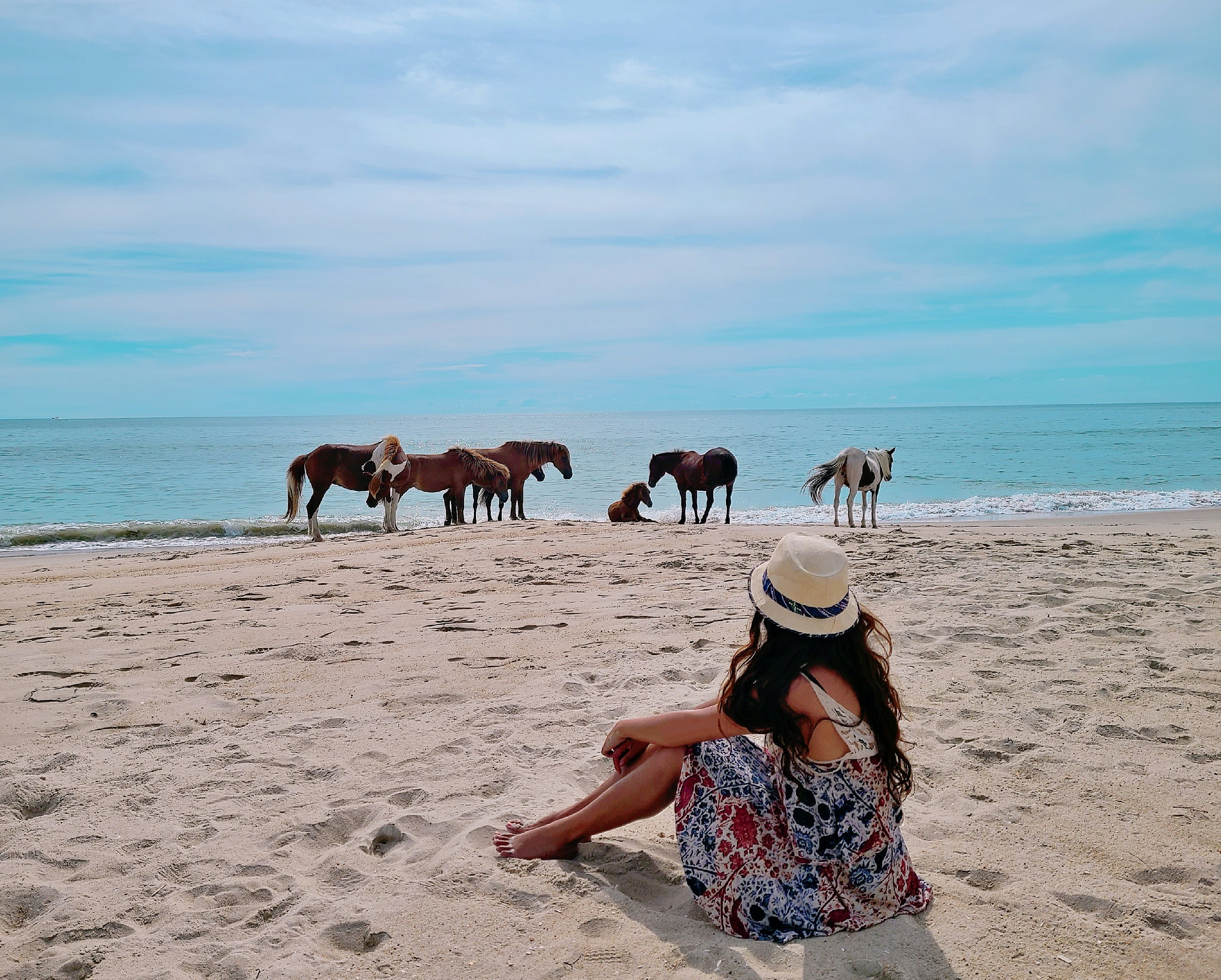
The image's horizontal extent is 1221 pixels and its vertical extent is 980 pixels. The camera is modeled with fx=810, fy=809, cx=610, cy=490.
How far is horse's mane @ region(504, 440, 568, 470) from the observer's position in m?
16.5

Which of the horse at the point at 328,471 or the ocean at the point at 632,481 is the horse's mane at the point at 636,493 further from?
the horse at the point at 328,471

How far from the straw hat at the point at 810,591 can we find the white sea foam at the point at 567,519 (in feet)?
43.8

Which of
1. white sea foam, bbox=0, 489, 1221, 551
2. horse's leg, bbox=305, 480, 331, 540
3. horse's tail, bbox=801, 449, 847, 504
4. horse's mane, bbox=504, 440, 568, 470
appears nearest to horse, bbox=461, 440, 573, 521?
horse's mane, bbox=504, 440, 568, 470

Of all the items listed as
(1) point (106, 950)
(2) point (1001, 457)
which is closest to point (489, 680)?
(1) point (106, 950)

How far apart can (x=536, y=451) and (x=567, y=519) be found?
2212 mm

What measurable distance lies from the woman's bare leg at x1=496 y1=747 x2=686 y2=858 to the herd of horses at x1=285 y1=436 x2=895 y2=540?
37.1 feet

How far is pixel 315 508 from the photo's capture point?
14.1 meters

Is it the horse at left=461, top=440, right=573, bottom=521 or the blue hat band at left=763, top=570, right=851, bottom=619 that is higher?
the horse at left=461, top=440, right=573, bottom=521

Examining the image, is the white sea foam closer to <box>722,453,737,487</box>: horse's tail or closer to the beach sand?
<box>722,453,737,487</box>: horse's tail

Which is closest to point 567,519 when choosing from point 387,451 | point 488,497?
point 488,497

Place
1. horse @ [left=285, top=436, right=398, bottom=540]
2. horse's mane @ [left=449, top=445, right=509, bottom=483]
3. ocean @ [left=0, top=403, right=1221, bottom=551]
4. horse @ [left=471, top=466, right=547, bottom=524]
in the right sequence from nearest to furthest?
horse @ [left=285, top=436, right=398, bottom=540] → horse's mane @ [left=449, top=445, right=509, bottom=483] → horse @ [left=471, top=466, right=547, bottom=524] → ocean @ [left=0, top=403, right=1221, bottom=551]

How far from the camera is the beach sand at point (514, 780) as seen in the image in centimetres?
244

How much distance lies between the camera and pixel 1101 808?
3.22 meters

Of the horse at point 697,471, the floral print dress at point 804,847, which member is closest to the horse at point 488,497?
the horse at point 697,471
